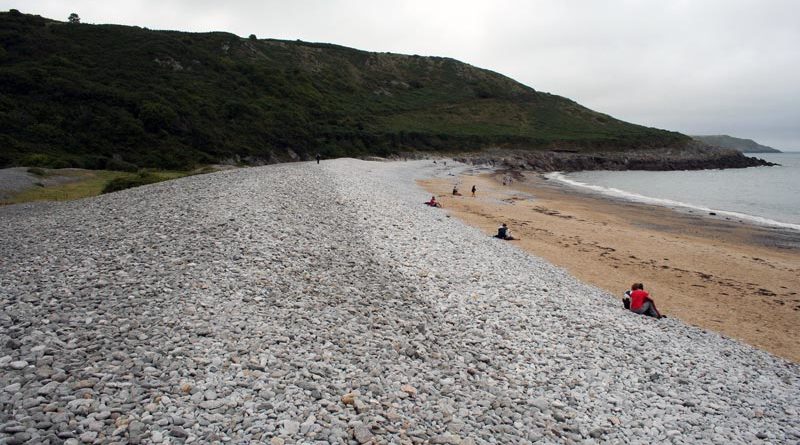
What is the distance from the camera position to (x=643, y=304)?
1452cm

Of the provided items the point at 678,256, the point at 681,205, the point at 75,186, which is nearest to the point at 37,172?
the point at 75,186

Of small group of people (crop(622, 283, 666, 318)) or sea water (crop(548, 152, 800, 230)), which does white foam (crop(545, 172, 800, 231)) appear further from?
small group of people (crop(622, 283, 666, 318))

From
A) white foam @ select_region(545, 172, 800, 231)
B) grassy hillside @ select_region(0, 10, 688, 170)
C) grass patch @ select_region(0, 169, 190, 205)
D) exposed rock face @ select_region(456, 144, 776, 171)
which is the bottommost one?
Answer: white foam @ select_region(545, 172, 800, 231)

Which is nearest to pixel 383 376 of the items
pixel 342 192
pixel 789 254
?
pixel 342 192

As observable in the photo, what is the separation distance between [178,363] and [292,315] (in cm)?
286

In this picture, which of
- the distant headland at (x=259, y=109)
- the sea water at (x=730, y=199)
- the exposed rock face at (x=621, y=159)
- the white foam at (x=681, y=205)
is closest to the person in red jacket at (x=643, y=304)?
the white foam at (x=681, y=205)

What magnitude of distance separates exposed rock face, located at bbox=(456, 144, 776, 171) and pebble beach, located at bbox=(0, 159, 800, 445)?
258 ft

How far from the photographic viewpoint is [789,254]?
25.2m

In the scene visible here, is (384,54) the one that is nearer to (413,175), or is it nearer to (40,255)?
(413,175)

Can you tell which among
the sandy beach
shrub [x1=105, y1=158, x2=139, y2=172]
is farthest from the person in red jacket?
shrub [x1=105, y1=158, x2=139, y2=172]

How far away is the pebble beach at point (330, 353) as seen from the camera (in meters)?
7.05

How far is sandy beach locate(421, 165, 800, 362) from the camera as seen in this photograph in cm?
1573

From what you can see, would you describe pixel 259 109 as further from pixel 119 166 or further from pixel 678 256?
pixel 678 256

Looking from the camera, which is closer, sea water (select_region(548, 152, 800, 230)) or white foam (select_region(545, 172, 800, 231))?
white foam (select_region(545, 172, 800, 231))
